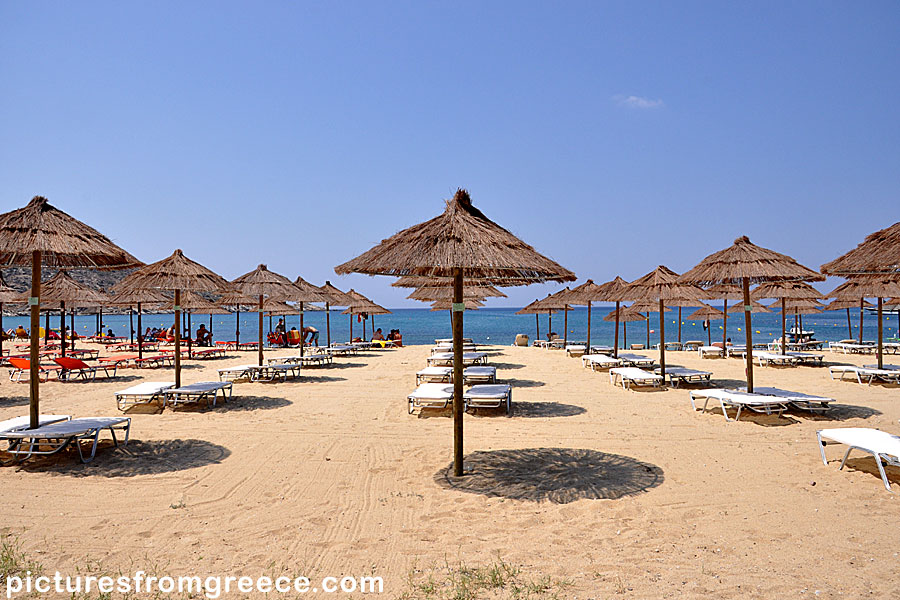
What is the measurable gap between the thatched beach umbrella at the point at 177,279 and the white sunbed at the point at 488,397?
475 cm

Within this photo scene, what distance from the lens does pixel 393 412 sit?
891cm

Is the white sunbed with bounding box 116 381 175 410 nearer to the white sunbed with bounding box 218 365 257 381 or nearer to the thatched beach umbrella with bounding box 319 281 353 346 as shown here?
the white sunbed with bounding box 218 365 257 381

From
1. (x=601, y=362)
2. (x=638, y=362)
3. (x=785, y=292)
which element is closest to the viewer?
(x=638, y=362)

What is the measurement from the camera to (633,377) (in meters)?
10.9

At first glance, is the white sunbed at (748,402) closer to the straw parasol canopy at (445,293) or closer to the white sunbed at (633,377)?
the white sunbed at (633,377)

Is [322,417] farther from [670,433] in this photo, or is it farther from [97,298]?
[97,298]

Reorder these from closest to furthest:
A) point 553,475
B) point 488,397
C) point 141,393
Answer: point 553,475
point 488,397
point 141,393

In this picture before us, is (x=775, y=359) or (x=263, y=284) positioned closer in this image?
(x=263, y=284)

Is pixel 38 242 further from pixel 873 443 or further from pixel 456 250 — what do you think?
pixel 873 443

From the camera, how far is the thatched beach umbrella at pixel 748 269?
8523 mm

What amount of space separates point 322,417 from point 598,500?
4.98 metres

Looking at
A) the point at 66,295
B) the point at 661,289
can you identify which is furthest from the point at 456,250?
the point at 66,295

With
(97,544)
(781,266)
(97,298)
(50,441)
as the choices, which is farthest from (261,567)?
(97,298)

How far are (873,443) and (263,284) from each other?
447 inches
